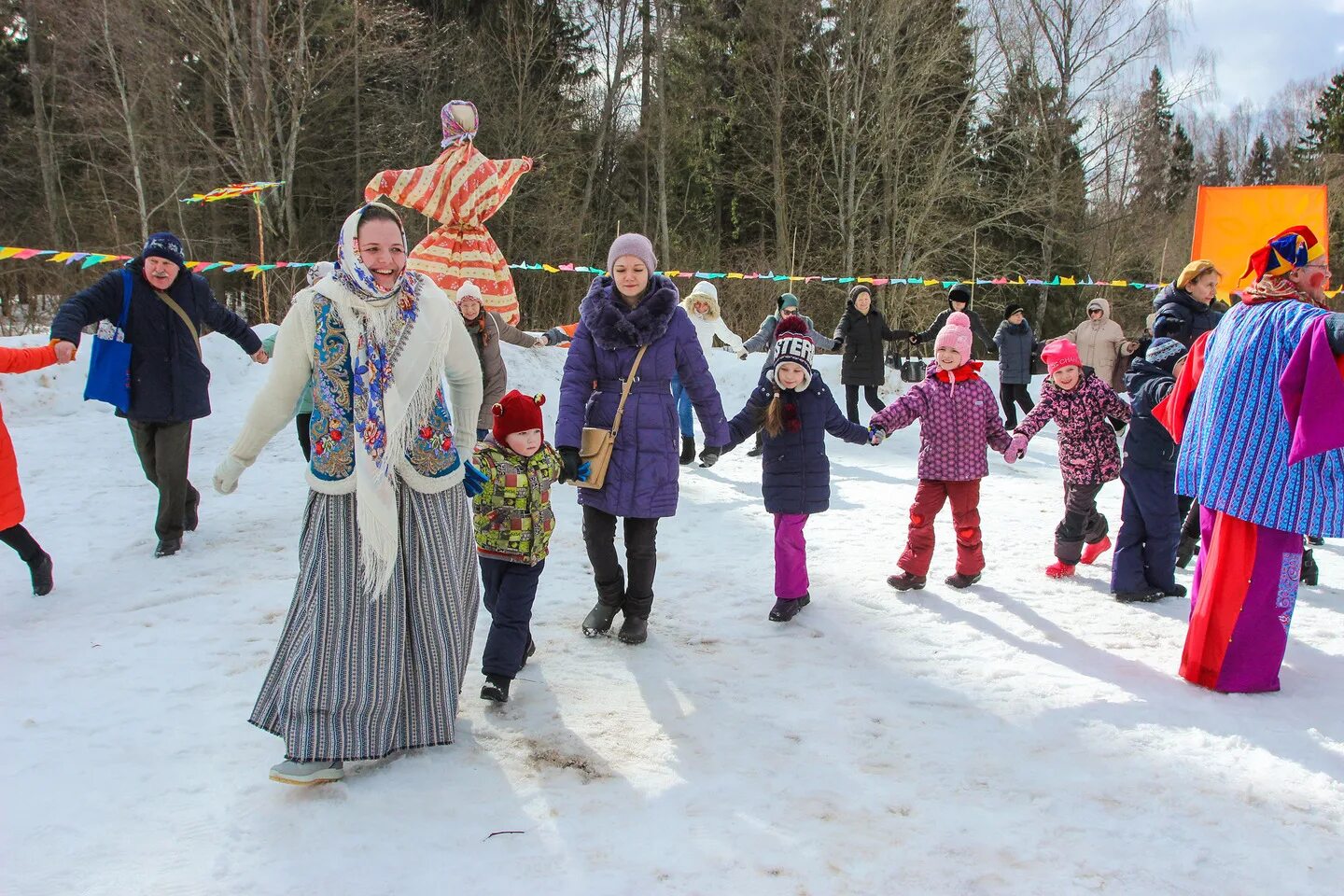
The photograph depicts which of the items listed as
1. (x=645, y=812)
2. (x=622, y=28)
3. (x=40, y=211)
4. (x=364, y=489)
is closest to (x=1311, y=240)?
(x=645, y=812)

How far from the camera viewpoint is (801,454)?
15.5 feet

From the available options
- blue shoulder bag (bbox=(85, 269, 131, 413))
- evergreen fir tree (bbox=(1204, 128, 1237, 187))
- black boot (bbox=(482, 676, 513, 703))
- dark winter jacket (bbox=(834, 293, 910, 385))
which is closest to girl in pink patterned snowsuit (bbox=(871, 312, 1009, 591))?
black boot (bbox=(482, 676, 513, 703))

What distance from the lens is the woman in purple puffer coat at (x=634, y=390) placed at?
13.9 feet

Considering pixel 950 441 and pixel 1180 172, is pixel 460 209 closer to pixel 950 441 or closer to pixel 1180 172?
pixel 950 441

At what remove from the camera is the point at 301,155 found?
20484mm

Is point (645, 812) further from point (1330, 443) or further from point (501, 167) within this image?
point (501, 167)

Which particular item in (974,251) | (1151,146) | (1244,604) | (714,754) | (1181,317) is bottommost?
(714,754)

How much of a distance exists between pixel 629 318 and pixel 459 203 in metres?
4.06

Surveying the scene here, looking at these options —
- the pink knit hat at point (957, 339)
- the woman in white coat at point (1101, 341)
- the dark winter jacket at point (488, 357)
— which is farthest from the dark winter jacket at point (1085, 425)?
the woman in white coat at point (1101, 341)

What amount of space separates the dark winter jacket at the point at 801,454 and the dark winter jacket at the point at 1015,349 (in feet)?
25.8

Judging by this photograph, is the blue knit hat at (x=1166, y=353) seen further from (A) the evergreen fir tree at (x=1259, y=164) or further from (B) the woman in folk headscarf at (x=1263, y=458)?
(A) the evergreen fir tree at (x=1259, y=164)

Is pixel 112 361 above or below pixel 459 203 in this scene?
below

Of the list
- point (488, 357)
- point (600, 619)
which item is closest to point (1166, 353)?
point (600, 619)

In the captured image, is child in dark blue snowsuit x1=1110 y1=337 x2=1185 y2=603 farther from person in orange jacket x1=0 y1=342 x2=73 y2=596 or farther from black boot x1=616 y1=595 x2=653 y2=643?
person in orange jacket x1=0 y1=342 x2=73 y2=596
